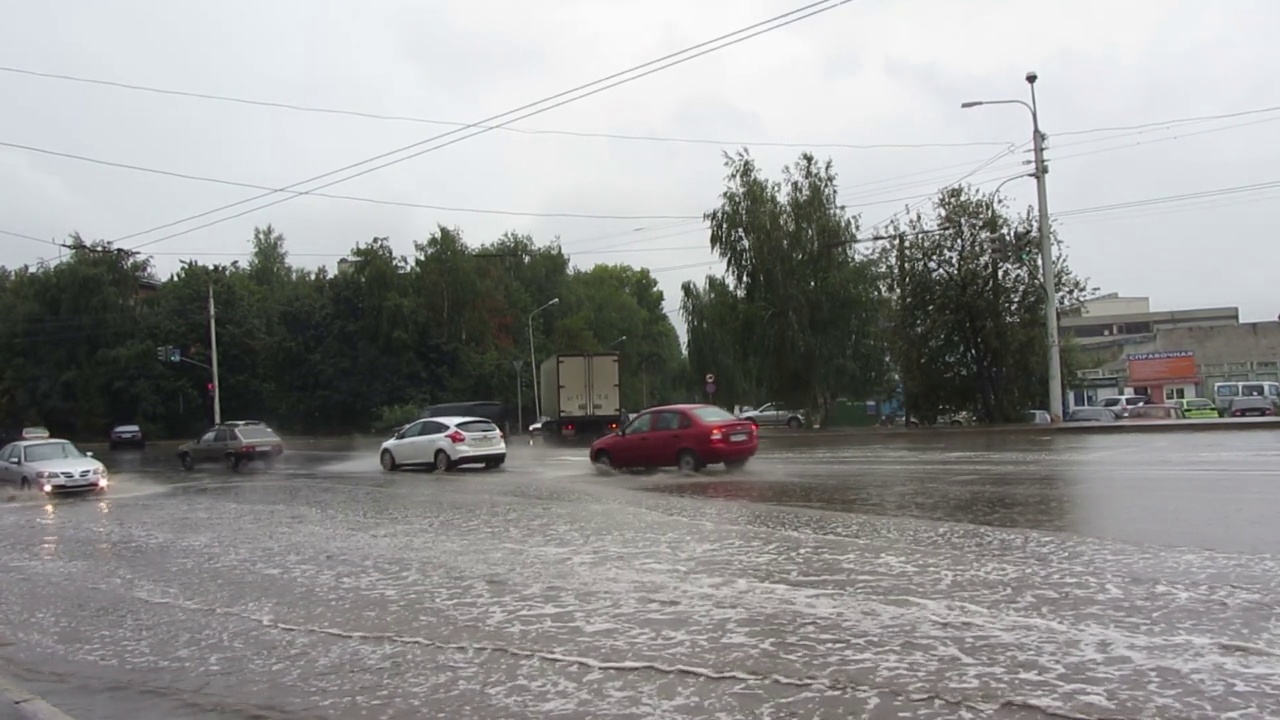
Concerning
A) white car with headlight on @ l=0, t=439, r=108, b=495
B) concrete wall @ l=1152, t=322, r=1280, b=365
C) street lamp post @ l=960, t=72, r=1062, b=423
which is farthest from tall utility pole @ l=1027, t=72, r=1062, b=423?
concrete wall @ l=1152, t=322, r=1280, b=365

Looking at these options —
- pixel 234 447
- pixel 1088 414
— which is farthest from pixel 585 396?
pixel 1088 414

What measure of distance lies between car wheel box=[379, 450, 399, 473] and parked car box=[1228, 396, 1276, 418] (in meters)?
39.8

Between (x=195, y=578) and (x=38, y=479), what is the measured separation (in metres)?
15.9

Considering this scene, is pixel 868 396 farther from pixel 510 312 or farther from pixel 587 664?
pixel 587 664

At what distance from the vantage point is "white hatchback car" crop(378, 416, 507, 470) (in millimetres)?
26141

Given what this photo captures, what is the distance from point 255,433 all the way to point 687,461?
18.6 meters

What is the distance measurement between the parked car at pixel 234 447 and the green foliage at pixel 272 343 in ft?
97.8

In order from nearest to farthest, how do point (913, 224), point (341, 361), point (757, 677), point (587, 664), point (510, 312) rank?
point (757, 677), point (587, 664), point (913, 224), point (341, 361), point (510, 312)

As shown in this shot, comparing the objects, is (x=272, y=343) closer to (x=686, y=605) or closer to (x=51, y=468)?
(x=51, y=468)

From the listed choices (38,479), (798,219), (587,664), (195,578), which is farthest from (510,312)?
(587,664)

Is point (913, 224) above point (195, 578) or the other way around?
above

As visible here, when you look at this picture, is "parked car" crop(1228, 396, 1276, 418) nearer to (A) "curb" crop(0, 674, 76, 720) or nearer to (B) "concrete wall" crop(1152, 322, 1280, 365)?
(B) "concrete wall" crop(1152, 322, 1280, 365)

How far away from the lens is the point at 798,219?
45.1m

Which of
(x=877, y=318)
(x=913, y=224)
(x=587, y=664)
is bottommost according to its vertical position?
(x=587, y=664)
